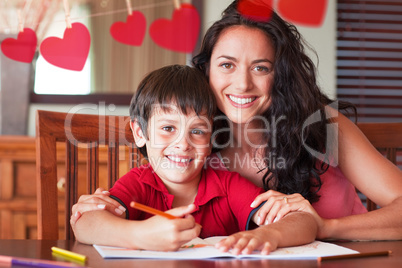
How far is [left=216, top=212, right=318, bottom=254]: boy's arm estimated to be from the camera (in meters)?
0.86

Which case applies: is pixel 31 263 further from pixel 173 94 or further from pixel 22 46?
pixel 22 46

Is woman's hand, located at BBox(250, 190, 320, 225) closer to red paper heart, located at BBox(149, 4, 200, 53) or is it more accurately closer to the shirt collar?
the shirt collar

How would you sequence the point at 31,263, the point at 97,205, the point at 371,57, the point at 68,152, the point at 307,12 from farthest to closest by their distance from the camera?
1. the point at 371,57
2. the point at 307,12
3. the point at 68,152
4. the point at 97,205
5. the point at 31,263

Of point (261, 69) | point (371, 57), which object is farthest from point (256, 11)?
point (371, 57)

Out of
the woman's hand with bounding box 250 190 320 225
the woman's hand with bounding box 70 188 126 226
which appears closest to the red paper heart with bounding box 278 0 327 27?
the woman's hand with bounding box 250 190 320 225

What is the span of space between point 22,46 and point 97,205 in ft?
5.26

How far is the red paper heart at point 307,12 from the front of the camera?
8.17 ft

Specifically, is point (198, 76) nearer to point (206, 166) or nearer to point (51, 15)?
point (206, 166)

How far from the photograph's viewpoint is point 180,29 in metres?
2.43

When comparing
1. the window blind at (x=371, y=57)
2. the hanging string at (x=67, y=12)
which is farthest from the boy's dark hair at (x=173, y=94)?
the window blind at (x=371, y=57)

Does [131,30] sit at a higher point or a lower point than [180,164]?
higher

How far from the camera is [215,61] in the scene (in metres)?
1.40

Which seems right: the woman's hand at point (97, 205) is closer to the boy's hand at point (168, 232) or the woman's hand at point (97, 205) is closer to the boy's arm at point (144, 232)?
the boy's arm at point (144, 232)

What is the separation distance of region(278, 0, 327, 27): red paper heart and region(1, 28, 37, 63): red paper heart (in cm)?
126
